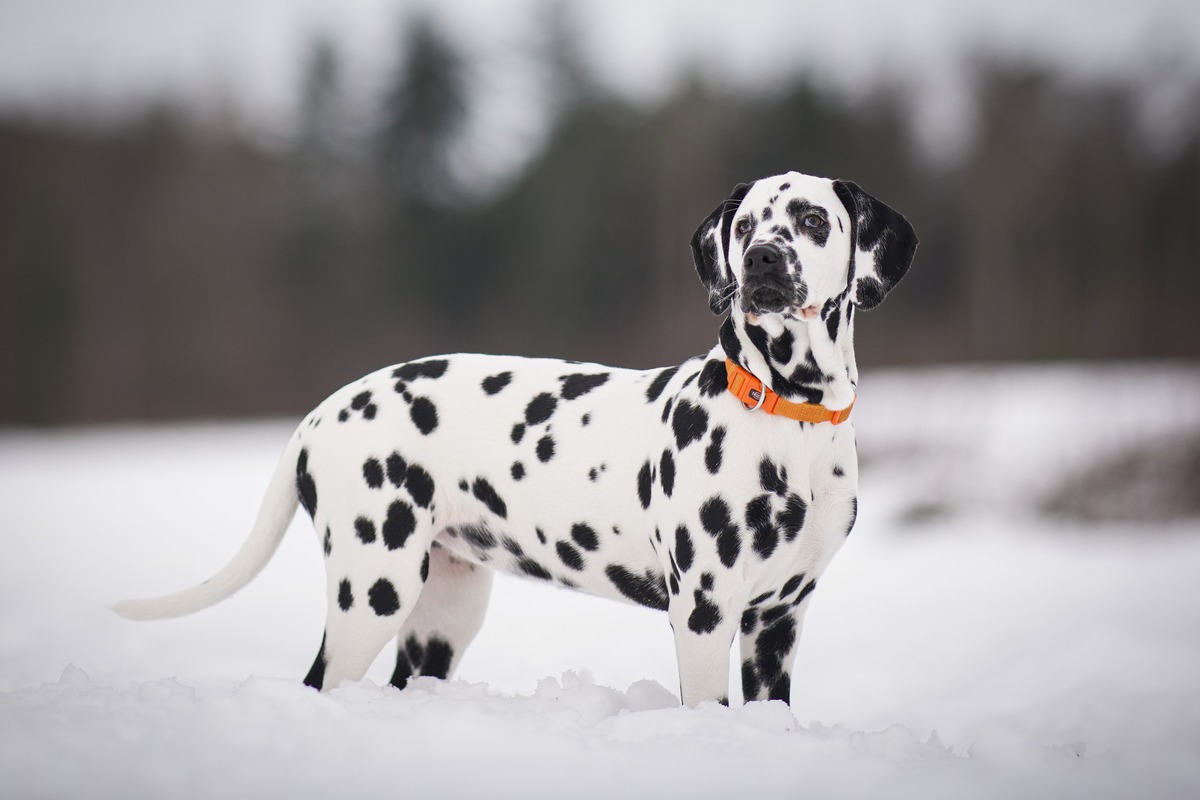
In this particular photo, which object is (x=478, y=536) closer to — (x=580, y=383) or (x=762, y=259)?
(x=580, y=383)

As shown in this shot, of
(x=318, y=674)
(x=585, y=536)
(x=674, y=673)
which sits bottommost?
(x=674, y=673)

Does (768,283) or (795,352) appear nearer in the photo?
(768,283)

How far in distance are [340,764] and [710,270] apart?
6.33ft

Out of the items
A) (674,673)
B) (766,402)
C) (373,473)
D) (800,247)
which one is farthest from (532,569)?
(674,673)

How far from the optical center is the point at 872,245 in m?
3.50

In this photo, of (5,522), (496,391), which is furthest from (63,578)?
(496,391)

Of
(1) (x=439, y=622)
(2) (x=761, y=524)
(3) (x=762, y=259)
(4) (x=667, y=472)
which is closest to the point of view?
(3) (x=762, y=259)

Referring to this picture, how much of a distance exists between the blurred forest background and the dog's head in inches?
709

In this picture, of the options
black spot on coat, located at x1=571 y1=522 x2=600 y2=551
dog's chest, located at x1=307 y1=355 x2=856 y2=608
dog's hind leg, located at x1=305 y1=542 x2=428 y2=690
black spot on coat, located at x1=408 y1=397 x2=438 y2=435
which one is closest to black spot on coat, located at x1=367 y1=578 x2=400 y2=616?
dog's hind leg, located at x1=305 y1=542 x2=428 y2=690

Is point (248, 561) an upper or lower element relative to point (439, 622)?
upper

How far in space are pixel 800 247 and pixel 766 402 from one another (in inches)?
19.2

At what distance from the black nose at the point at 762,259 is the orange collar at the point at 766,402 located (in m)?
0.36

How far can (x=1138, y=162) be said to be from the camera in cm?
2708

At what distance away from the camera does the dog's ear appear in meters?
3.50
